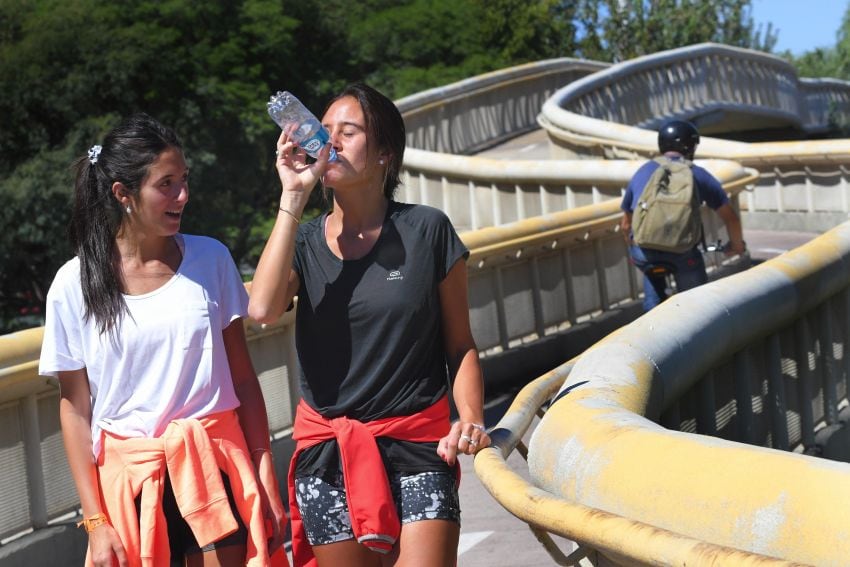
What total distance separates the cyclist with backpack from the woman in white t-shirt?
447cm

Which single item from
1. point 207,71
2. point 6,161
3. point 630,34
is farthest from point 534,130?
point 630,34

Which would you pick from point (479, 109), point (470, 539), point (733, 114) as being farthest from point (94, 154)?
point (733, 114)

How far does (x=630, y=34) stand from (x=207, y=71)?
28.4 m

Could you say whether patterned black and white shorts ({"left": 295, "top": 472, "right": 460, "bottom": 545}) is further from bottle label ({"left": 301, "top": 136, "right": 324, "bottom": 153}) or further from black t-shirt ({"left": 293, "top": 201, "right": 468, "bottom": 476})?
bottle label ({"left": 301, "top": 136, "right": 324, "bottom": 153})

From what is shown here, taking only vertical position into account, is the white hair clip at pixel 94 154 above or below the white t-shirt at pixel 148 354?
above

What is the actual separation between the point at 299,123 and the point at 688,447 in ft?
3.93

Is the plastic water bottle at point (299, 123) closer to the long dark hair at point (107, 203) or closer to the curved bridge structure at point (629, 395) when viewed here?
the long dark hair at point (107, 203)

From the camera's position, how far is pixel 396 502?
3283 millimetres

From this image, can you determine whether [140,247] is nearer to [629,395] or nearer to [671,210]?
[629,395]

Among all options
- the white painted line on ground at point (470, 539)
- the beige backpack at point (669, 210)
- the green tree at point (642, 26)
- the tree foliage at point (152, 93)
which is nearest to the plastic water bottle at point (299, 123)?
the white painted line on ground at point (470, 539)

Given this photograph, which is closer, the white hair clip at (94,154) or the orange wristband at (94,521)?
the orange wristband at (94,521)

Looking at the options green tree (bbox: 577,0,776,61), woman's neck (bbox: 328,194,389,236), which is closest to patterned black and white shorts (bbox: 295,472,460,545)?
woman's neck (bbox: 328,194,389,236)

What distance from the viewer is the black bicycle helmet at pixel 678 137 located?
7652mm

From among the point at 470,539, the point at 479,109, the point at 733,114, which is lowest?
the point at 733,114
